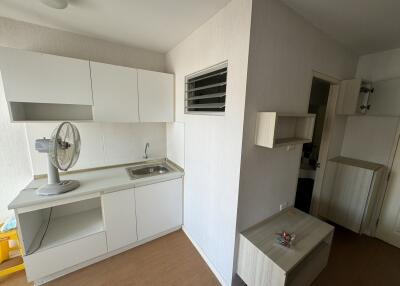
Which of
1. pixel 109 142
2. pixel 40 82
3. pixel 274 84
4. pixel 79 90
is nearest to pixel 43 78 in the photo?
pixel 40 82

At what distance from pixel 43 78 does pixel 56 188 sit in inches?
42.8

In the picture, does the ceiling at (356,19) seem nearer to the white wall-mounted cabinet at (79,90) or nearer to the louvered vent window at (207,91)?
the louvered vent window at (207,91)

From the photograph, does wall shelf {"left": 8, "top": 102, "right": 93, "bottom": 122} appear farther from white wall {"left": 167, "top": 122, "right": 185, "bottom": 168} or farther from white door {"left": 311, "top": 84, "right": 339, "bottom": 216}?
white door {"left": 311, "top": 84, "right": 339, "bottom": 216}

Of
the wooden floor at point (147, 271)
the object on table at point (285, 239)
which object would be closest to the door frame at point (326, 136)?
the object on table at point (285, 239)

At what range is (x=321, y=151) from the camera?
2.36 metres

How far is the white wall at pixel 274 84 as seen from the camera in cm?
126

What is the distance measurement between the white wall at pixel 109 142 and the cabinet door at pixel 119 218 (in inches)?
27.2

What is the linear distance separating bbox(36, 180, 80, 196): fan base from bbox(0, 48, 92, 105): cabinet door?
847mm

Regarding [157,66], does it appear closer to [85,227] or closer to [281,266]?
[85,227]

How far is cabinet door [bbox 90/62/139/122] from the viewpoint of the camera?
1844 millimetres

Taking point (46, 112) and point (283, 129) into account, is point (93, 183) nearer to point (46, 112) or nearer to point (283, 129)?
point (46, 112)

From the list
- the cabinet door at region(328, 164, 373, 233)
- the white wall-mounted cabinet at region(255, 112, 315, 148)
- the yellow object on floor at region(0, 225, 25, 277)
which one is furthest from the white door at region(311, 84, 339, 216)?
the yellow object on floor at region(0, 225, 25, 277)

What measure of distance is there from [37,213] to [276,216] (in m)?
2.60

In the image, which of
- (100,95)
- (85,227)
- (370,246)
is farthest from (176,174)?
(370,246)
